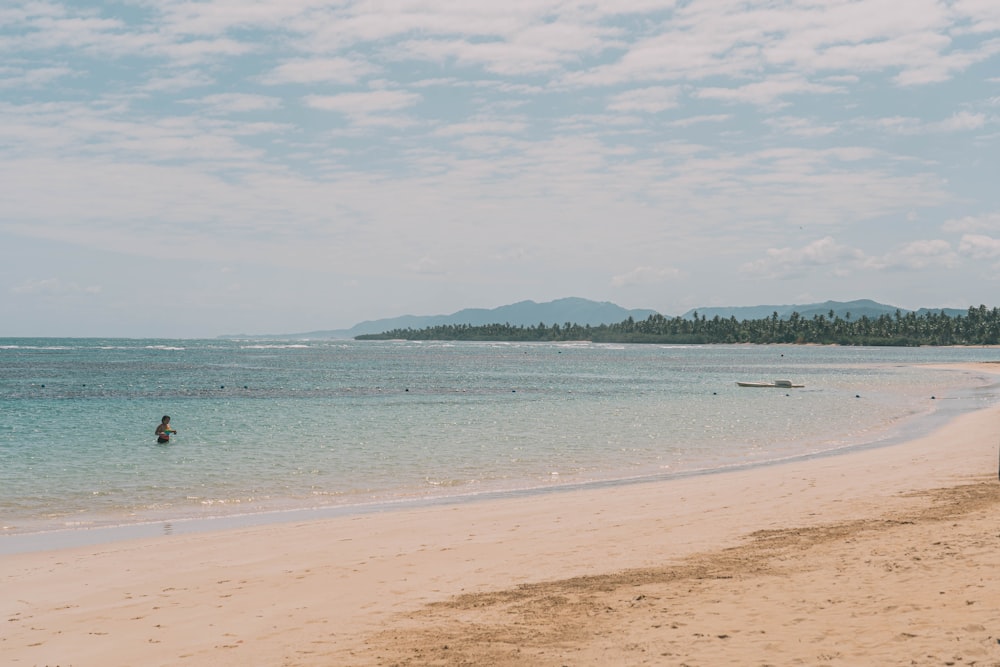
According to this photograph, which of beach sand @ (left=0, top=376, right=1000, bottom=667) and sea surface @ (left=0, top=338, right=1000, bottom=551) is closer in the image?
beach sand @ (left=0, top=376, right=1000, bottom=667)

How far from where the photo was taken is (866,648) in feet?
28.8

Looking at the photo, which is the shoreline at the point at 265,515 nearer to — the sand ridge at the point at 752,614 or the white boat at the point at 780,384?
the sand ridge at the point at 752,614

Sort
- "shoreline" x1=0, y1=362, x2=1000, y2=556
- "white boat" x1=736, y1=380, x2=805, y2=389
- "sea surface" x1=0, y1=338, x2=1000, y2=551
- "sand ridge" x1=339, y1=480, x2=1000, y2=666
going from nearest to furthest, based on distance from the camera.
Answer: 1. "sand ridge" x1=339, y1=480, x2=1000, y2=666
2. "shoreline" x1=0, y1=362, x2=1000, y2=556
3. "sea surface" x1=0, y1=338, x2=1000, y2=551
4. "white boat" x1=736, y1=380, x2=805, y2=389

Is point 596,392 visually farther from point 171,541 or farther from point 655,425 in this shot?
point 171,541

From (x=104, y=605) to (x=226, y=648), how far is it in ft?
10.5

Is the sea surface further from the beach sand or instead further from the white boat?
the beach sand

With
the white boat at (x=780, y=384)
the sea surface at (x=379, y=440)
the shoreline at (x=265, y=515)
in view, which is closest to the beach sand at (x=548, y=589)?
the shoreline at (x=265, y=515)

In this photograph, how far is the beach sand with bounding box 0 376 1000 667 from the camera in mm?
9391

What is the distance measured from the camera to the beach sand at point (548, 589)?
939 centimetres

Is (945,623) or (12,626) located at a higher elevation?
(945,623)

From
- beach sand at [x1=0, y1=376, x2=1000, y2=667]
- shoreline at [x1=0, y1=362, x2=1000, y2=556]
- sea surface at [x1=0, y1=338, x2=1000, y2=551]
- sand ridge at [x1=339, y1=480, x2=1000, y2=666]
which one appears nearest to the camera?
sand ridge at [x1=339, y1=480, x2=1000, y2=666]

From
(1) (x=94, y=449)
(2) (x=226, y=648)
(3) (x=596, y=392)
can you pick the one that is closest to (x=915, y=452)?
(2) (x=226, y=648)

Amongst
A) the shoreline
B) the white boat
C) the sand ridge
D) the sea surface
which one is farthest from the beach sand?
the white boat

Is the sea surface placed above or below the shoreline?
below
